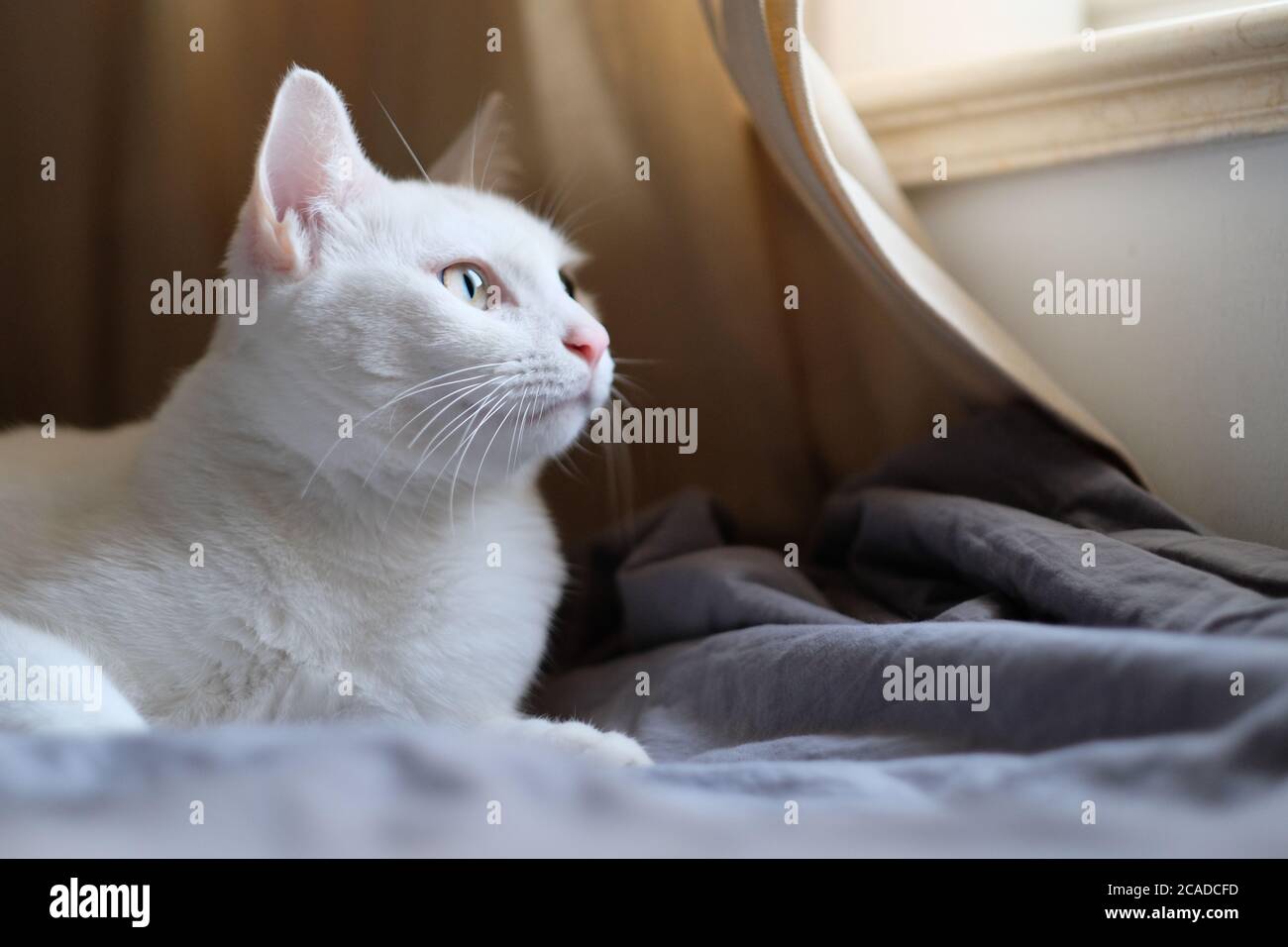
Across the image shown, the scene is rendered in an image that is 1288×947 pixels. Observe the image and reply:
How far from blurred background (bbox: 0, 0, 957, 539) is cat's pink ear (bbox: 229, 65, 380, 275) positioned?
51cm

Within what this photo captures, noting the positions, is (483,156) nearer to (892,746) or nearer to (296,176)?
(296,176)

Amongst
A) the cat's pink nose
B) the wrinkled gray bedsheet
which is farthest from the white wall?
the cat's pink nose

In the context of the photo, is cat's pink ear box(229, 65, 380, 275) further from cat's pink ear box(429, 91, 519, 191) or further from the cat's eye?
cat's pink ear box(429, 91, 519, 191)

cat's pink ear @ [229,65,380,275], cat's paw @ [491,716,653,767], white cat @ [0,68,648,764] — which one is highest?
cat's pink ear @ [229,65,380,275]

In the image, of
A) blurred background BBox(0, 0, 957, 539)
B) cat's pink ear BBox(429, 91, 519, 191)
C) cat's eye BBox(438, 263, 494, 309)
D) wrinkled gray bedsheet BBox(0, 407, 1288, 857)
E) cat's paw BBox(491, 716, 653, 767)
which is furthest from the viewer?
blurred background BBox(0, 0, 957, 539)

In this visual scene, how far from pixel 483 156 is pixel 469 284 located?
36 centimetres

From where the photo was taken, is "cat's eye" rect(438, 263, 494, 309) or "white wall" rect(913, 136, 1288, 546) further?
"white wall" rect(913, 136, 1288, 546)

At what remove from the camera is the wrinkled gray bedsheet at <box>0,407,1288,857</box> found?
0.56 meters

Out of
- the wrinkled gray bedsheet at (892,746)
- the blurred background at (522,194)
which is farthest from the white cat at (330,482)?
the blurred background at (522,194)
